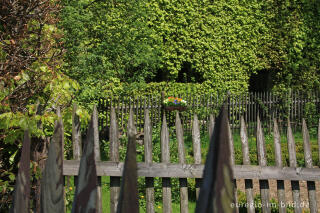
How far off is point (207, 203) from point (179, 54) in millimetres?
12665

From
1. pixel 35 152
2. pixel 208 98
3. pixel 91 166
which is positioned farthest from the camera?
pixel 208 98

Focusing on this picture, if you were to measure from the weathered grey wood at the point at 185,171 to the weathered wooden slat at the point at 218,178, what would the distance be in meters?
2.48

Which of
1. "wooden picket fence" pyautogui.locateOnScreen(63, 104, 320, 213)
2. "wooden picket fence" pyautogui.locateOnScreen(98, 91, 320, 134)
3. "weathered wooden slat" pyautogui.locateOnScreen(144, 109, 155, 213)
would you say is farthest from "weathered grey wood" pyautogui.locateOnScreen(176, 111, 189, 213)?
"wooden picket fence" pyautogui.locateOnScreen(98, 91, 320, 134)

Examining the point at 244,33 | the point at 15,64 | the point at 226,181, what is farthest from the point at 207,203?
the point at 244,33

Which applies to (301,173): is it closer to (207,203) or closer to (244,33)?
(207,203)

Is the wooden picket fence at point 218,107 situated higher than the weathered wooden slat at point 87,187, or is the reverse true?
the wooden picket fence at point 218,107

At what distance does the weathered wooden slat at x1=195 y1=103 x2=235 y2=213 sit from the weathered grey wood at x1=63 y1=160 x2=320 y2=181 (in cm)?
248

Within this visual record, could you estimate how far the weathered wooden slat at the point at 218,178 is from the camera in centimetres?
56

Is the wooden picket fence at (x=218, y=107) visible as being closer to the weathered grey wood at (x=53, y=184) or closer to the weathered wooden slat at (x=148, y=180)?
the weathered wooden slat at (x=148, y=180)

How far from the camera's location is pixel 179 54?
13.0 meters

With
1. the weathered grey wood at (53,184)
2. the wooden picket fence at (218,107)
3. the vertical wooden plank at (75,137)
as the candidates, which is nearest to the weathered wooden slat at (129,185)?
the weathered grey wood at (53,184)

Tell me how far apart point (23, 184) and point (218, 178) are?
439 millimetres

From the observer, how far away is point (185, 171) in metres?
3.10

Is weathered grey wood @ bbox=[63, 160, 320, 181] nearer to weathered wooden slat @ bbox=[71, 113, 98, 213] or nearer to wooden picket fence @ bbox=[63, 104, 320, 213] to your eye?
wooden picket fence @ bbox=[63, 104, 320, 213]
